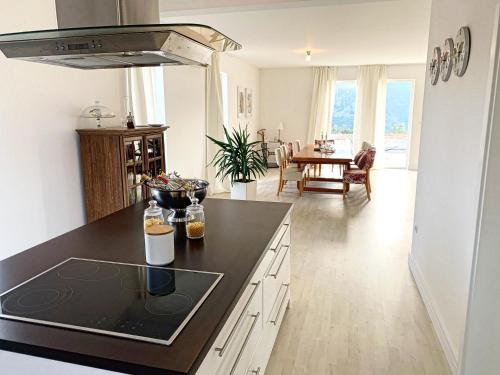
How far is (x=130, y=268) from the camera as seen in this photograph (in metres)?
1.45

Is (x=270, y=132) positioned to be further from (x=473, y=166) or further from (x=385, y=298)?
(x=473, y=166)

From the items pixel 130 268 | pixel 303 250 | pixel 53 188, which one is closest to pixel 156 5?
pixel 130 268

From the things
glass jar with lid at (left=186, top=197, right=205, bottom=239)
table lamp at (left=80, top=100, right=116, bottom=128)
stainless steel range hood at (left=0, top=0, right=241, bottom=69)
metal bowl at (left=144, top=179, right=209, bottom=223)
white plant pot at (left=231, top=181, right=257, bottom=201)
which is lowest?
white plant pot at (left=231, top=181, right=257, bottom=201)

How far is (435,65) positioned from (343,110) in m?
6.83

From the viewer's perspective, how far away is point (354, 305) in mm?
2781

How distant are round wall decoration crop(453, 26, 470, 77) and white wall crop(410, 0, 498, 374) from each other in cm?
4

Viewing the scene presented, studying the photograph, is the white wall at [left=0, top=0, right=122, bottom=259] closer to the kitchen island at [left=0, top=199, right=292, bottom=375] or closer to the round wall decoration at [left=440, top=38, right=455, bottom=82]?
the kitchen island at [left=0, top=199, right=292, bottom=375]

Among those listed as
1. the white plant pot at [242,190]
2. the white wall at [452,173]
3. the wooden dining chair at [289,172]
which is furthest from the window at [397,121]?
the white wall at [452,173]

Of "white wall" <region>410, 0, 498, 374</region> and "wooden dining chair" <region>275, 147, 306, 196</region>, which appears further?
"wooden dining chair" <region>275, 147, 306, 196</region>

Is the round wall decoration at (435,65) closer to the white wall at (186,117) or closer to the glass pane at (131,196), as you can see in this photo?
the glass pane at (131,196)

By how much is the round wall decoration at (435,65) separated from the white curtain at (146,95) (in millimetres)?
2853

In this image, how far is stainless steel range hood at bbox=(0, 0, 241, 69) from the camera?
4.43ft

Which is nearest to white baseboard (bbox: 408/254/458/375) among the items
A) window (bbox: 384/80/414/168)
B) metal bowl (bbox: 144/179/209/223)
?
metal bowl (bbox: 144/179/209/223)

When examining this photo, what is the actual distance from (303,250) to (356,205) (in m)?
2.22
